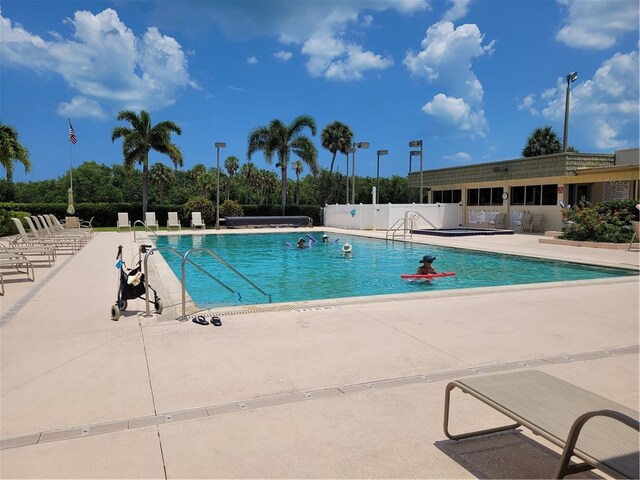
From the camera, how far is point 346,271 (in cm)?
1303

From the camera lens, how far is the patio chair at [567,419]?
6.74 feet

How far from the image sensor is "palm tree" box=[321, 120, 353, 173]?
160ft

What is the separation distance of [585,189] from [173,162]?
24057 millimetres

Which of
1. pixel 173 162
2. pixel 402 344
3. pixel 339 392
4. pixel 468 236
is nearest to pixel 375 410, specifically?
pixel 339 392

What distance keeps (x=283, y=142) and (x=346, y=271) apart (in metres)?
22.2

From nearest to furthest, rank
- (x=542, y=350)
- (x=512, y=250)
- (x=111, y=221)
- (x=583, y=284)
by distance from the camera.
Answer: (x=542, y=350)
(x=583, y=284)
(x=512, y=250)
(x=111, y=221)

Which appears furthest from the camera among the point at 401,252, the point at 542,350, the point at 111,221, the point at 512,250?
the point at 111,221

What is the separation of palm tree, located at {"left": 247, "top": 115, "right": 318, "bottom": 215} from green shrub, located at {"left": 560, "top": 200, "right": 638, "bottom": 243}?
19.5m

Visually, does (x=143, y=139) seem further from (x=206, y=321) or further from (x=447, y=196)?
(x=206, y=321)

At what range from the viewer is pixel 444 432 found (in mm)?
3043

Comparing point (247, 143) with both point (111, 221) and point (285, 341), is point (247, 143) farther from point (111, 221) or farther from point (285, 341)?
point (285, 341)

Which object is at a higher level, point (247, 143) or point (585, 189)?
point (247, 143)

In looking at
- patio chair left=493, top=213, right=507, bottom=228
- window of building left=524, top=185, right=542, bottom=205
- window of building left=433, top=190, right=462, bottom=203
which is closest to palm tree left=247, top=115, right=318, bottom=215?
window of building left=433, top=190, right=462, bottom=203

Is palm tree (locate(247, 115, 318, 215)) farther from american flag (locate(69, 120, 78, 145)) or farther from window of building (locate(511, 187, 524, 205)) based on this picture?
window of building (locate(511, 187, 524, 205))
